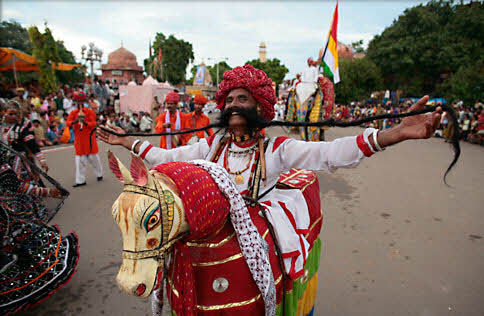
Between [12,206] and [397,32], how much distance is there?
36.1 m

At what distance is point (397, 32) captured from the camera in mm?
30125

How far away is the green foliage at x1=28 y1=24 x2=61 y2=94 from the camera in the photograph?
16541mm

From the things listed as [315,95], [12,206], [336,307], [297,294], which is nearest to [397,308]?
[336,307]

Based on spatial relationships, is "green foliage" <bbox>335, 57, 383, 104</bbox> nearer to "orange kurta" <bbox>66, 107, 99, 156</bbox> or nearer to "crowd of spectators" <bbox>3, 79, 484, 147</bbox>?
"crowd of spectators" <bbox>3, 79, 484, 147</bbox>

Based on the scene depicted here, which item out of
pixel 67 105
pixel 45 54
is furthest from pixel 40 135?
pixel 45 54

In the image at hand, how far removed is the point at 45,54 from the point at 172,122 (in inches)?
621

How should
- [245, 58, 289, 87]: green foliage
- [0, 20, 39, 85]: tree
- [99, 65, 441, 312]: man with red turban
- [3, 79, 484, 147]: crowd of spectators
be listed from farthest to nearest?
1. [245, 58, 289, 87]: green foliage
2. [0, 20, 39, 85]: tree
3. [3, 79, 484, 147]: crowd of spectators
4. [99, 65, 441, 312]: man with red turban

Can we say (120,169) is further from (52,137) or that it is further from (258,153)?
(52,137)

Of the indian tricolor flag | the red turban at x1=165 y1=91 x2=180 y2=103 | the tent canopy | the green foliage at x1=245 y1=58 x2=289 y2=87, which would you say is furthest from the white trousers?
the green foliage at x1=245 y1=58 x2=289 y2=87

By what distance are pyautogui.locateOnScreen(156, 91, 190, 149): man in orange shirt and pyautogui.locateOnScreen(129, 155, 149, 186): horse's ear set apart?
479 centimetres

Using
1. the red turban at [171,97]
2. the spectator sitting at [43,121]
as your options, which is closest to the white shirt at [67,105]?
the spectator sitting at [43,121]

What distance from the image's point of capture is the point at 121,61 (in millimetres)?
45094

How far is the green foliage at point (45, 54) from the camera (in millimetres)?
16541

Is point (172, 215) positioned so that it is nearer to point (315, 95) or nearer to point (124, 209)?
point (124, 209)
